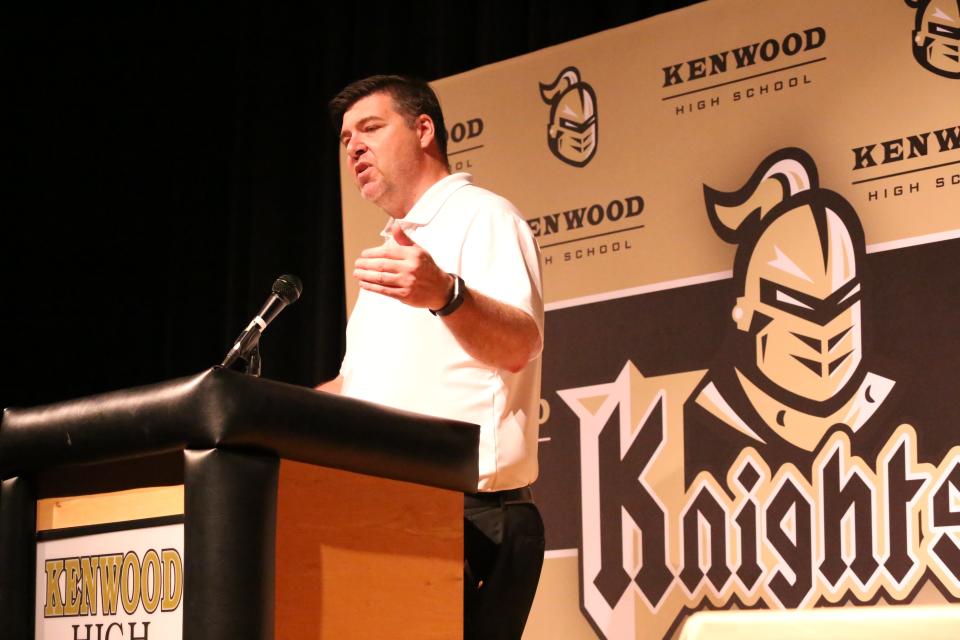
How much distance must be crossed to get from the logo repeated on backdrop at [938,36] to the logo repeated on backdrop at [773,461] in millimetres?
335

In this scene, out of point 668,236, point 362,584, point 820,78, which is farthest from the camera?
point 668,236

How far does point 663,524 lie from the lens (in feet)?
9.04

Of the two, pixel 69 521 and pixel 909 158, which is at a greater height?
pixel 909 158

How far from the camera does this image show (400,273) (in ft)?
4.68

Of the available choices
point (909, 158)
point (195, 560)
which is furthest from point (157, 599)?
point (909, 158)

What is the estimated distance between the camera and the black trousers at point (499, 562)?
5.37 ft

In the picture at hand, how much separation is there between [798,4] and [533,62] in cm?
78

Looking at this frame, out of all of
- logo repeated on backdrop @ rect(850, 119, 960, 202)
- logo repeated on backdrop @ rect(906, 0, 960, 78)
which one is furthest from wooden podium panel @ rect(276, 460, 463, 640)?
logo repeated on backdrop @ rect(906, 0, 960, 78)

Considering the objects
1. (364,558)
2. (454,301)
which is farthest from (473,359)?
(364,558)

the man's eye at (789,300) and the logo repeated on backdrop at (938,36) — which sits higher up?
the logo repeated on backdrop at (938,36)

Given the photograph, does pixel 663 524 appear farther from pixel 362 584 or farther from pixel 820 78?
pixel 362 584

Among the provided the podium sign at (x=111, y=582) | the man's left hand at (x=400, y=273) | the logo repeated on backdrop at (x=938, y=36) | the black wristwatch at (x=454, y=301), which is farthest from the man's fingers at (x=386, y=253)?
the logo repeated on backdrop at (x=938, y=36)

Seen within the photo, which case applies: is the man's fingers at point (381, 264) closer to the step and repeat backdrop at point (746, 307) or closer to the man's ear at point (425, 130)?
the man's ear at point (425, 130)

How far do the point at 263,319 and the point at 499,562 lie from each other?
51 cm
